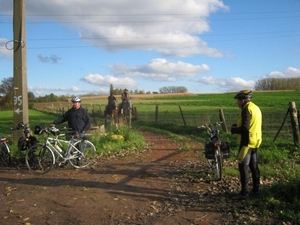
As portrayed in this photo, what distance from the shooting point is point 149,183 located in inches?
279

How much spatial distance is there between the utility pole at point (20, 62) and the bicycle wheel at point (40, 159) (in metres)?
2.30

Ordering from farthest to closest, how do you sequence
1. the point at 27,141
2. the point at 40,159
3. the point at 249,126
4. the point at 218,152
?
the point at 27,141
the point at 40,159
the point at 218,152
the point at 249,126

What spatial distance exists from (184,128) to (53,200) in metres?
12.6

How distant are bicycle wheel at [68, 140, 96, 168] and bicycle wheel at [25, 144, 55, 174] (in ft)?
1.80

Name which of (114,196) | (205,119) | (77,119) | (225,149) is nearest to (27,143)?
(77,119)

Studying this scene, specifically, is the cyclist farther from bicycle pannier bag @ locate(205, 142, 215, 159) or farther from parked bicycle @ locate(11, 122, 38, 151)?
bicycle pannier bag @ locate(205, 142, 215, 159)

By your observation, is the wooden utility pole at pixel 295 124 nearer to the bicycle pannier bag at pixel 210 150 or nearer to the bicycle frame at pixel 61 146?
the bicycle pannier bag at pixel 210 150

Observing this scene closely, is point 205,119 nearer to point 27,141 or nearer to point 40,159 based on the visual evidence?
point 27,141

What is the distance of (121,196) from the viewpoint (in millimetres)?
6168

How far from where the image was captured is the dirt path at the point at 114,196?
201 inches

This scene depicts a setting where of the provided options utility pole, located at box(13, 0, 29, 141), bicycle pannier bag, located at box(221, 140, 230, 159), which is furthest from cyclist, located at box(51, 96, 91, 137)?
bicycle pannier bag, located at box(221, 140, 230, 159)

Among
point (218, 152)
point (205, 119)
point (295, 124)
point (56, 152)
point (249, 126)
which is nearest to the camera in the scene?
point (249, 126)

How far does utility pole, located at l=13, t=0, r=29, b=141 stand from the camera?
402 inches

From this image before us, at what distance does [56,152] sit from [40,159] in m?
0.42
